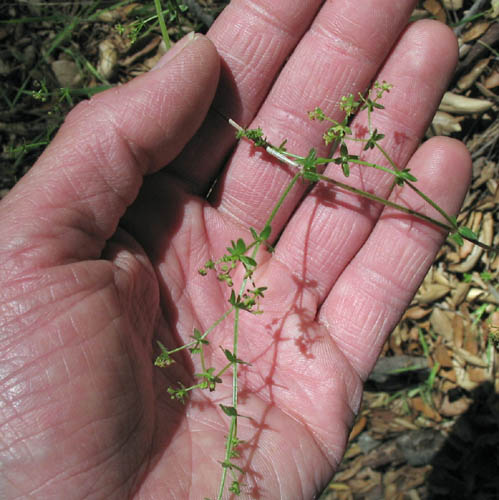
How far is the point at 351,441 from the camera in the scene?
5504mm

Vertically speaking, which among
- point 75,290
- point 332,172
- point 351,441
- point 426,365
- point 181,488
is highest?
point 332,172

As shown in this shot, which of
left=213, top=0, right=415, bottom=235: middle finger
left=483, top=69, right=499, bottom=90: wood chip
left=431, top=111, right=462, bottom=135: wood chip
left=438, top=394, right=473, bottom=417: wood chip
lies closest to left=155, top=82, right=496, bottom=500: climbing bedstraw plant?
left=213, top=0, right=415, bottom=235: middle finger

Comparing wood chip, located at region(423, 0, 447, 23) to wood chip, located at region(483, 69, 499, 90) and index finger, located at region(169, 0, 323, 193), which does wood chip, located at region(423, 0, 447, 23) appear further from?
index finger, located at region(169, 0, 323, 193)

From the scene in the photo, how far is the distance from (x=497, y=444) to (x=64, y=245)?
15.8ft

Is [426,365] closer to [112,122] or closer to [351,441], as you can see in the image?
[351,441]

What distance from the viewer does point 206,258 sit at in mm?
3645

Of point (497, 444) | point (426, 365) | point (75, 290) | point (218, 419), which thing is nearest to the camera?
point (75, 290)

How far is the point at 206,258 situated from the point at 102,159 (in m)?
1.10

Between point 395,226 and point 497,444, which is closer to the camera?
point 395,226

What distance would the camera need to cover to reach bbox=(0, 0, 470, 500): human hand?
2613mm

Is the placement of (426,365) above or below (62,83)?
below

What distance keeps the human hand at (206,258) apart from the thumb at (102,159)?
0.5 inches

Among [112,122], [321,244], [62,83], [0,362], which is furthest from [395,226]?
[62,83]

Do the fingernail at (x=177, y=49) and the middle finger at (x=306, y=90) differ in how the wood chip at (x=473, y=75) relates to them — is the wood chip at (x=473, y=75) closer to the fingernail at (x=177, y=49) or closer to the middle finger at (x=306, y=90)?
the middle finger at (x=306, y=90)
